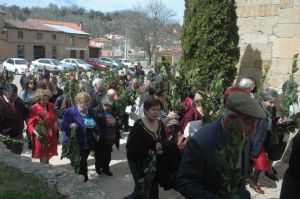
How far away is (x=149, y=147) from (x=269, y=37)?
20.1 ft

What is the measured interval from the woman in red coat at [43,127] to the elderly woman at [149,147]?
1881mm

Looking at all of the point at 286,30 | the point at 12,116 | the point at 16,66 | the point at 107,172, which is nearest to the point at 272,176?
the point at 107,172

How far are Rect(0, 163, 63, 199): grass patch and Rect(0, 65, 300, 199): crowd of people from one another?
107cm

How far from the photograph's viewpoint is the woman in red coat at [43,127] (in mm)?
5207

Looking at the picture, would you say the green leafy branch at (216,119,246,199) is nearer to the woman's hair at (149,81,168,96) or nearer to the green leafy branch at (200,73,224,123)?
the green leafy branch at (200,73,224,123)

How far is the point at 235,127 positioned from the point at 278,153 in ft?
11.6

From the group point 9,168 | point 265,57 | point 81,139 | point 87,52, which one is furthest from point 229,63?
point 87,52

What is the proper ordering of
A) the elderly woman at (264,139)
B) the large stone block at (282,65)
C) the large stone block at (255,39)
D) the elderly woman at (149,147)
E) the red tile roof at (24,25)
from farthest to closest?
the red tile roof at (24,25) → the large stone block at (255,39) → the large stone block at (282,65) → the elderly woman at (264,139) → the elderly woman at (149,147)

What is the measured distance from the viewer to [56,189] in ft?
10.5

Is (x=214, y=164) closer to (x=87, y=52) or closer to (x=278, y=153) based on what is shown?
(x=278, y=153)

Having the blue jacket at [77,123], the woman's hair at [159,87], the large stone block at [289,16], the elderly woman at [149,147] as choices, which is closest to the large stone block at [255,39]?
the large stone block at [289,16]

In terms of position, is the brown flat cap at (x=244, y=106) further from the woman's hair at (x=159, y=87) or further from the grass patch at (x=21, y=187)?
the woman's hair at (x=159, y=87)

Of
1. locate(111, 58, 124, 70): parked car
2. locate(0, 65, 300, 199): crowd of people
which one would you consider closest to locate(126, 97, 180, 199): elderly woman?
locate(0, 65, 300, 199): crowd of people

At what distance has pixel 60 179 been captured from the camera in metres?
3.39
